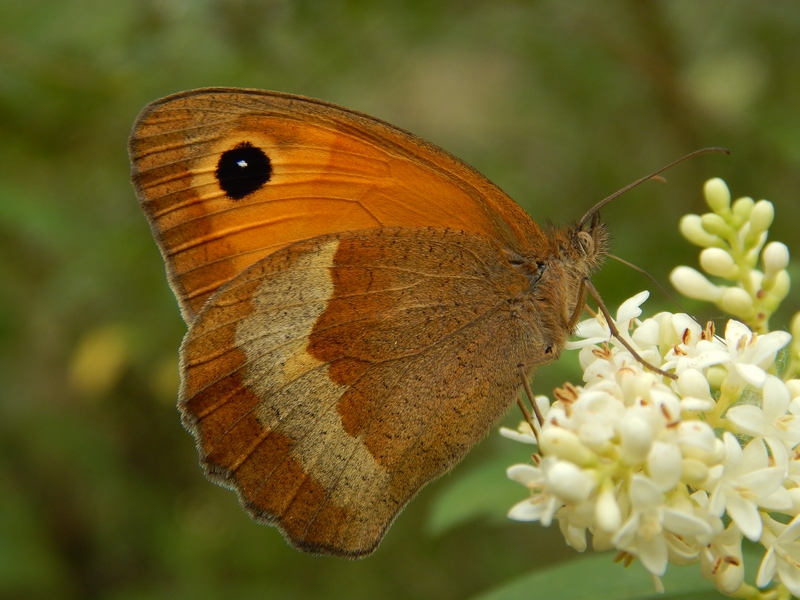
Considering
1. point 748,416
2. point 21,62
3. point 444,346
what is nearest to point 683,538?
point 748,416

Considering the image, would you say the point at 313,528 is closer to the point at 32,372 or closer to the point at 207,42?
the point at 207,42

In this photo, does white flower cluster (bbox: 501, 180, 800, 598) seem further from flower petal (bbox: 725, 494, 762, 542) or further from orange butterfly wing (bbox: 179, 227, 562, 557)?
orange butterfly wing (bbox: 179, 227, 562, 557)

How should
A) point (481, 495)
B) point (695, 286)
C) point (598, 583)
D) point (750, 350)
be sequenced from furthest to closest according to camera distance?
point (481, 495) < point (695, 286) < point (598, 583) < point (750, 350)

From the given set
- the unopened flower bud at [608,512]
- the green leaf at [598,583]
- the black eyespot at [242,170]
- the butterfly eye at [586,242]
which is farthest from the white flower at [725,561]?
the black eyespot at [242,170]

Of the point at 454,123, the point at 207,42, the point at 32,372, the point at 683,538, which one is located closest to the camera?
the point at 683,538

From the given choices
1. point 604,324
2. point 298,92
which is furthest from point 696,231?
point 298,92

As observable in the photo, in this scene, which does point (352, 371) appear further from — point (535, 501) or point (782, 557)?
point (782, 557)
